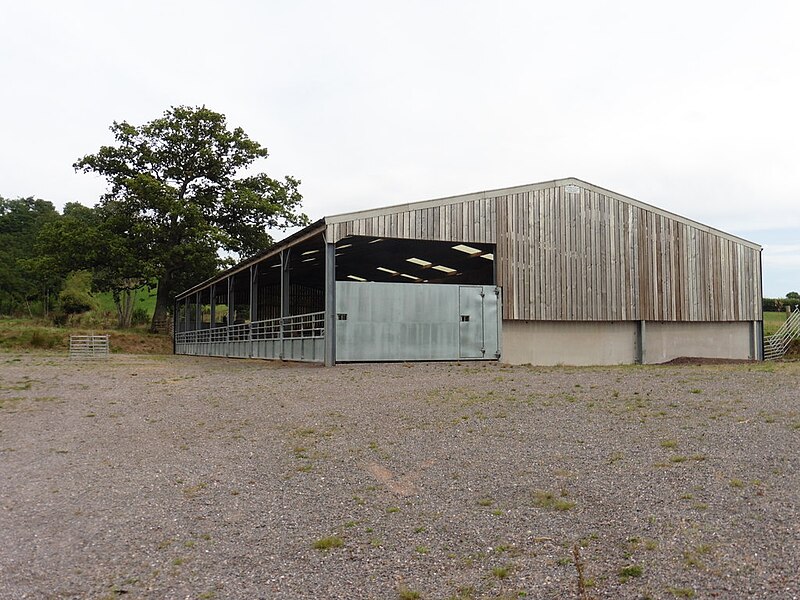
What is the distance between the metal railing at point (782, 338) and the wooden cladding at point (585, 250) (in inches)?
208

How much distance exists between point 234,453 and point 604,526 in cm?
356

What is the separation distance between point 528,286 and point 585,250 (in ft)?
7.98

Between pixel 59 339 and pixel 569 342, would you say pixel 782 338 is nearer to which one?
pixel 569 342

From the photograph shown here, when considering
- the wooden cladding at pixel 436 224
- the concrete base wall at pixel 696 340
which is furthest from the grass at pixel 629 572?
the concrete base wall at pixel 696 340

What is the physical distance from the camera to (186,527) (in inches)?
157

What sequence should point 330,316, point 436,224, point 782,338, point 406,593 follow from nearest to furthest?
1. point 406,593
2. point 330,316
3. point 436,224
4. point 782,338

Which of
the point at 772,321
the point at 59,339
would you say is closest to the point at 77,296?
the point at 59,339

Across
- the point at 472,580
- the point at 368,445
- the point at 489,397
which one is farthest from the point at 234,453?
the point at 489,397

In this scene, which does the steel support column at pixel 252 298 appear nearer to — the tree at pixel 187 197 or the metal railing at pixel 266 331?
the metal railing at pixel 266 331

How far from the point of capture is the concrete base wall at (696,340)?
20.6m

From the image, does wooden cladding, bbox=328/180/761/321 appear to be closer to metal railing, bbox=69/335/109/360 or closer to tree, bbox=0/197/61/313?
metal railing, bbox=69/335/109/360

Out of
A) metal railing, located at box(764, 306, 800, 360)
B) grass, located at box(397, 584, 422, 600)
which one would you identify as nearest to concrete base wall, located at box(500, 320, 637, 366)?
metal railing, located at box(764, 306, 800, 360)

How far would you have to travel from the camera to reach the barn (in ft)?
52.5

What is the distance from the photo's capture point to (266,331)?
22297mm
